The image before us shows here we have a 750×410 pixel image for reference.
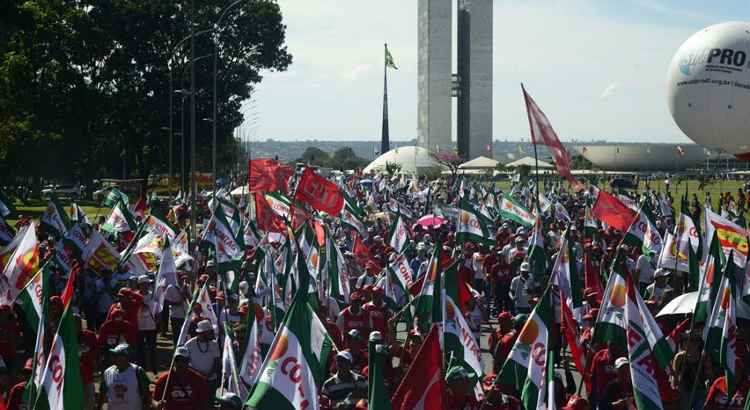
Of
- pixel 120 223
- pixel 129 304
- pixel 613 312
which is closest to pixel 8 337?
pixel 129 304

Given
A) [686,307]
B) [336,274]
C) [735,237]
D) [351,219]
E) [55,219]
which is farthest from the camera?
[351,219]

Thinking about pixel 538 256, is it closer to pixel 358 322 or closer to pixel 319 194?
pixel 319 194

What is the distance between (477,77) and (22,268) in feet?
392

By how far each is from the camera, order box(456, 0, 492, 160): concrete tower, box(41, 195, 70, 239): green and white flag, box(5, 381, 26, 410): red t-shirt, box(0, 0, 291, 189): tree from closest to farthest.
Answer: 1. box(5, 381, 26, 410): red t-shirt
2. box(41, 195, 70, 239): green and white flag
3. box(0, 0, 291, 189): tree
4. box(456, 0, 492, 160): concrete tower

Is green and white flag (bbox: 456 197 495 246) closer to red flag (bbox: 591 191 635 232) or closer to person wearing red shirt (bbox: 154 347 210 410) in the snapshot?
red flag (bbox: 591 191 635 232)

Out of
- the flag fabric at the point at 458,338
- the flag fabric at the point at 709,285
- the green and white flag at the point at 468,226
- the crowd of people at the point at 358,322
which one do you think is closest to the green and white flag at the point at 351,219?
the crowd of people at the point at 358,322

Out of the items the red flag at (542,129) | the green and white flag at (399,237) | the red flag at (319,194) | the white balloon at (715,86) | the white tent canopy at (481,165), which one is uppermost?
the white balloon at (715,86)

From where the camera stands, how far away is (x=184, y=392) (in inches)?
368

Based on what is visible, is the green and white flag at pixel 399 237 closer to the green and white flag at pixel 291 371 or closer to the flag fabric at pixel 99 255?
the flag fabric at pixel 99 255

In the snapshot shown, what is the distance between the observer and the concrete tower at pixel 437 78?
420 ft

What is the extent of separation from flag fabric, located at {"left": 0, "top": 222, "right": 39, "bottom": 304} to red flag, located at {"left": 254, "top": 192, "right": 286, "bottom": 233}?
26.8 feet

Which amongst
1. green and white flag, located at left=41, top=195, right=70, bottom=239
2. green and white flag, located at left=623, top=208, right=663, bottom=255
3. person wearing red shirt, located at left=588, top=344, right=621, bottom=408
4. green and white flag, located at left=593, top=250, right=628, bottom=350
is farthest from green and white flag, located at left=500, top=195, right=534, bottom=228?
person wearing red shirt, located at left=588, top=344, right=621, bottom=408

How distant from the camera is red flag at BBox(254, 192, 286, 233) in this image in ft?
71.7

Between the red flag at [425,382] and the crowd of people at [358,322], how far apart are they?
0.02 m
